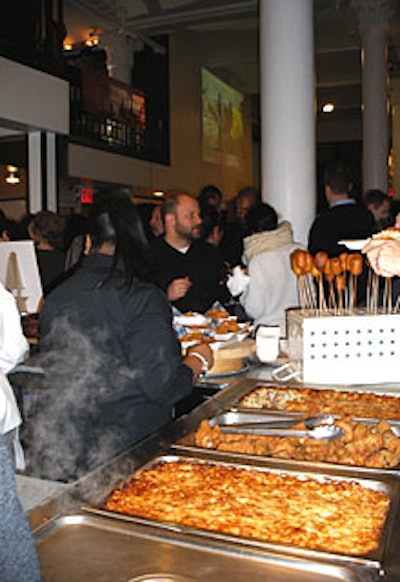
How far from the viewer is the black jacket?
80.4 inches

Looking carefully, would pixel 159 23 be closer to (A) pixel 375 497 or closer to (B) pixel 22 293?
(B) pixel 22 293

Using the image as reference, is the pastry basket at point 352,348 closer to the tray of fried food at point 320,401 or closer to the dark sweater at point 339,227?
the tray of fried food at point 320,401

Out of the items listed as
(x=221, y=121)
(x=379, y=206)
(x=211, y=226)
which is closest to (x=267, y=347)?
(x=211, y=226)

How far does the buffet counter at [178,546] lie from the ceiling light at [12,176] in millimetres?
6584

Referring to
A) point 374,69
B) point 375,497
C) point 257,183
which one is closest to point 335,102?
point 257,183

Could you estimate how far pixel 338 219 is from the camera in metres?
4.17

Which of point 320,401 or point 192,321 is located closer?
point 320,401

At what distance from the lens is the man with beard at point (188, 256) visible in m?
4.02

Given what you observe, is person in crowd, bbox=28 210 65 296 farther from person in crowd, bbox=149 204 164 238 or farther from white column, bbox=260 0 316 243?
white column, bbox=260 0 316 243

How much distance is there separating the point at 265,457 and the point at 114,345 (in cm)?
78

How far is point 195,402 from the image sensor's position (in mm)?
2580

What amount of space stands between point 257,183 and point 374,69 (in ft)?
→ 23.4

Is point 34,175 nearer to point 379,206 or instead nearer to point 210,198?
point 210,198

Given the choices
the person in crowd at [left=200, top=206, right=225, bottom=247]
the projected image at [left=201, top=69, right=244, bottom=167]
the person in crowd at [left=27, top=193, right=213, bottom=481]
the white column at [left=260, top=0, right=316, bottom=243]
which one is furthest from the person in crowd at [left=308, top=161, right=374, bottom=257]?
the projected image at [left=201, top=69, right=244, bottom=167]
